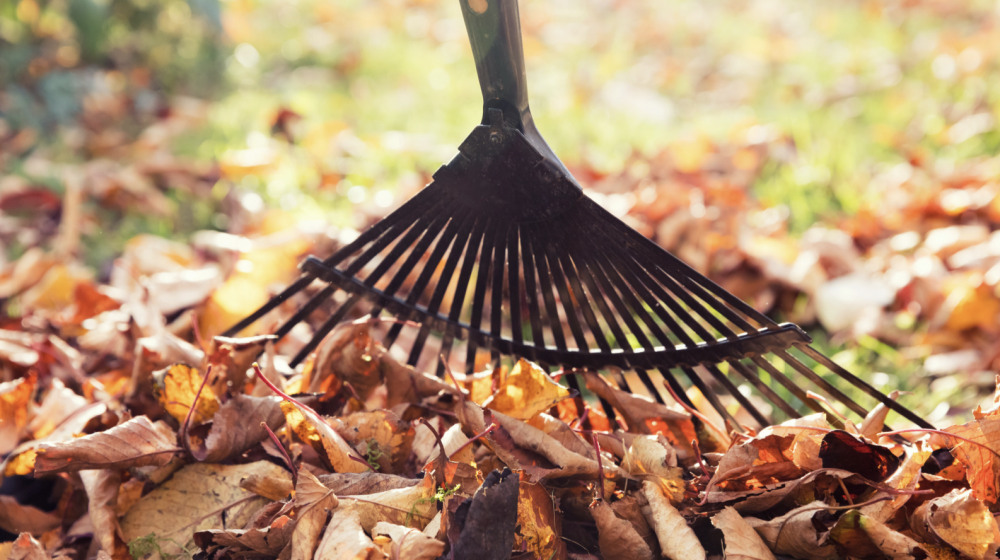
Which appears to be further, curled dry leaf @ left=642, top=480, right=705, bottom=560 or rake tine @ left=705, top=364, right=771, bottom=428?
rake tine @ left=705, top=364, right=771, bottom=428

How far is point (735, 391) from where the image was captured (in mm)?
992

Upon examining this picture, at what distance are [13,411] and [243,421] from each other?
0.41 meters

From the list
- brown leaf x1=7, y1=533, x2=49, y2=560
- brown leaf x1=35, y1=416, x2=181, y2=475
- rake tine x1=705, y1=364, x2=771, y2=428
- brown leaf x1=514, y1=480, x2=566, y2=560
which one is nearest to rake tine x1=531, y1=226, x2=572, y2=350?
rake tine x1=705, y1=364, x2=771, y2=428

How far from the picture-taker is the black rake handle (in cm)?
94

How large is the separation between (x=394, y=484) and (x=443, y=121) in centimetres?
208

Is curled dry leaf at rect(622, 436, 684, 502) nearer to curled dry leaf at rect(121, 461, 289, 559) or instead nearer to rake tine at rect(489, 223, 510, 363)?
rake tine at rect(489, 223, 510, 363)

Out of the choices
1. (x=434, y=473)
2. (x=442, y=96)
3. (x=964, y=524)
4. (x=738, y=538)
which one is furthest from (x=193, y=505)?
(x=442, y=96)

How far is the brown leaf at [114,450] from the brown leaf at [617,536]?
553 mm

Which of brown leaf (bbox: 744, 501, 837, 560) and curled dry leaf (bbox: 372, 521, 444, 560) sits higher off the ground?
brown leaf (bbox: 744, 501, 837, 560)

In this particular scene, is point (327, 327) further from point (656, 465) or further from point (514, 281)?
point (656, 465)

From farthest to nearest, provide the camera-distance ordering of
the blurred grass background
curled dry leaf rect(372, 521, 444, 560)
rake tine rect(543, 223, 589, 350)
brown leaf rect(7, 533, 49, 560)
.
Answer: the blurred grass background → rake tine rect(543, 223, 589, 350) → brown leaf rect(7, 533, 49, 560) → curled dry leaf rect(372, 521, 444, 560)

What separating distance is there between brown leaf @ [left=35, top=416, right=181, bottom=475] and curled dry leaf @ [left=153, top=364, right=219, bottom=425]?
5cm

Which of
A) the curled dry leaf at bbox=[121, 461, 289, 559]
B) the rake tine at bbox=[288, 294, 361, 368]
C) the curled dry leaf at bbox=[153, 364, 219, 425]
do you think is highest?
the rake tine at bbox=[288, 294, 361, 368]

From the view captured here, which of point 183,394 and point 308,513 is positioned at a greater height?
point 183,394
